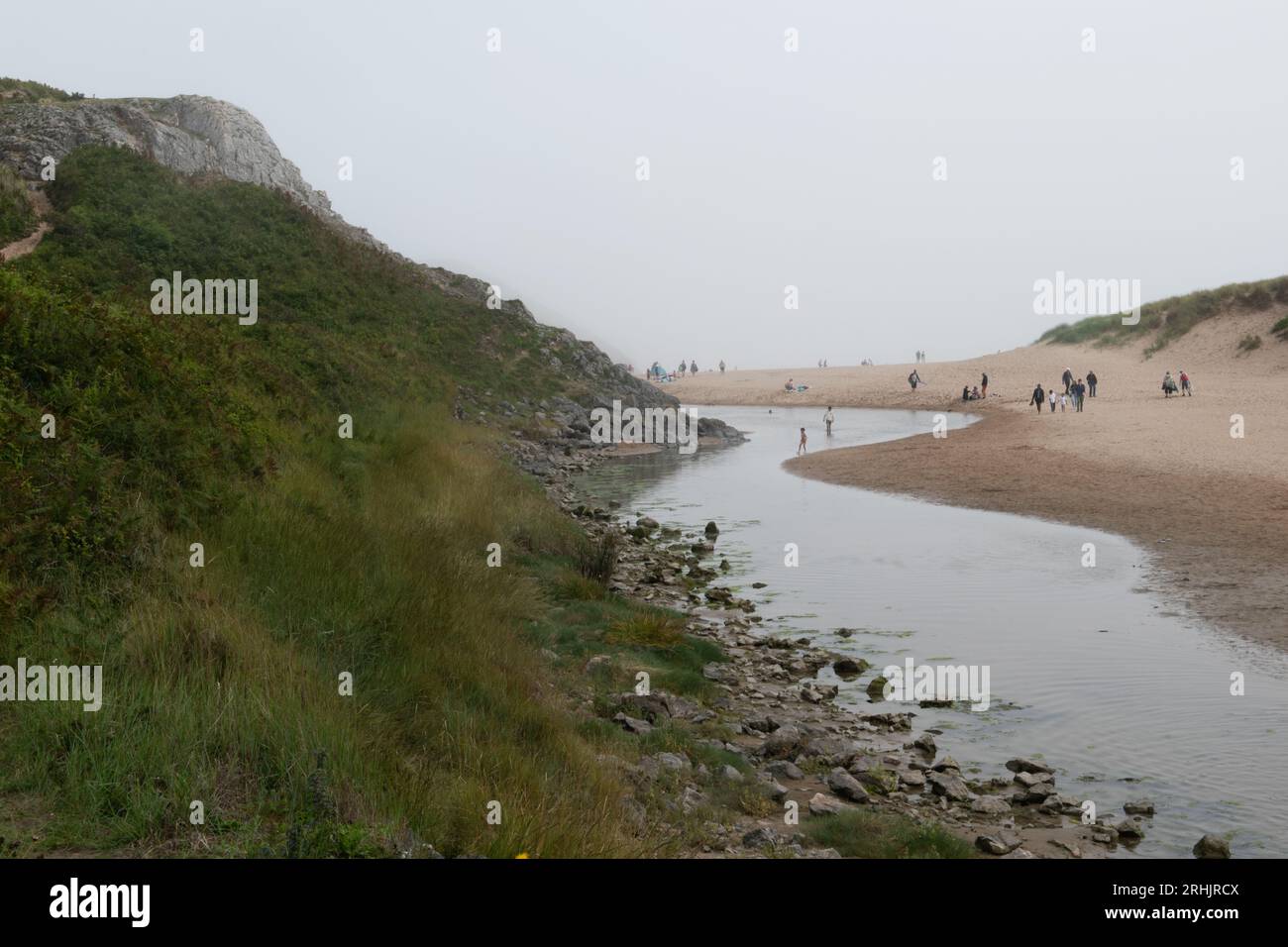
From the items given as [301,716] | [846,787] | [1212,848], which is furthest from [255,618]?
[1212,848]

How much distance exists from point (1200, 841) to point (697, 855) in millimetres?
4359

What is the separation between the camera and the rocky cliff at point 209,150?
38.0 m

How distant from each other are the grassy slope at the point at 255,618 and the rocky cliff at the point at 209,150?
28.5 m

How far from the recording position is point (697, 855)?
21.6 ft

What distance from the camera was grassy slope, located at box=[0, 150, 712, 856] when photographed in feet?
17.1

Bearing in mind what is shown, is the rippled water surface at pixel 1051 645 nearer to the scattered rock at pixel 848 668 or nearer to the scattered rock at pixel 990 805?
the scattered rock at pixel 848 668

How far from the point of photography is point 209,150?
4862 cm

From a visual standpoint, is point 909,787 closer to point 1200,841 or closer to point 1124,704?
point 1200,841

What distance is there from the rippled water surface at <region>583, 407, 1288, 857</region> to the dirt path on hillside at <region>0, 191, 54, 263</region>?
754 inches

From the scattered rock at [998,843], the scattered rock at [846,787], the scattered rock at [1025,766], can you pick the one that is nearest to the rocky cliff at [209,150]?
the scattered rock at [846,787]

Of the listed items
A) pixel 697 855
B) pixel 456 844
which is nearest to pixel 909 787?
pixel 697 855

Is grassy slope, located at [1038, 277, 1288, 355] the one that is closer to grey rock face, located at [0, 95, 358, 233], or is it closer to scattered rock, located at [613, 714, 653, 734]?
grey rock face, located at [0, 95, 358, 233]

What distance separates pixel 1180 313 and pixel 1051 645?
3029 inches

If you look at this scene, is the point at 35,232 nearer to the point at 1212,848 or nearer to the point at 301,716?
the point at 301,716
